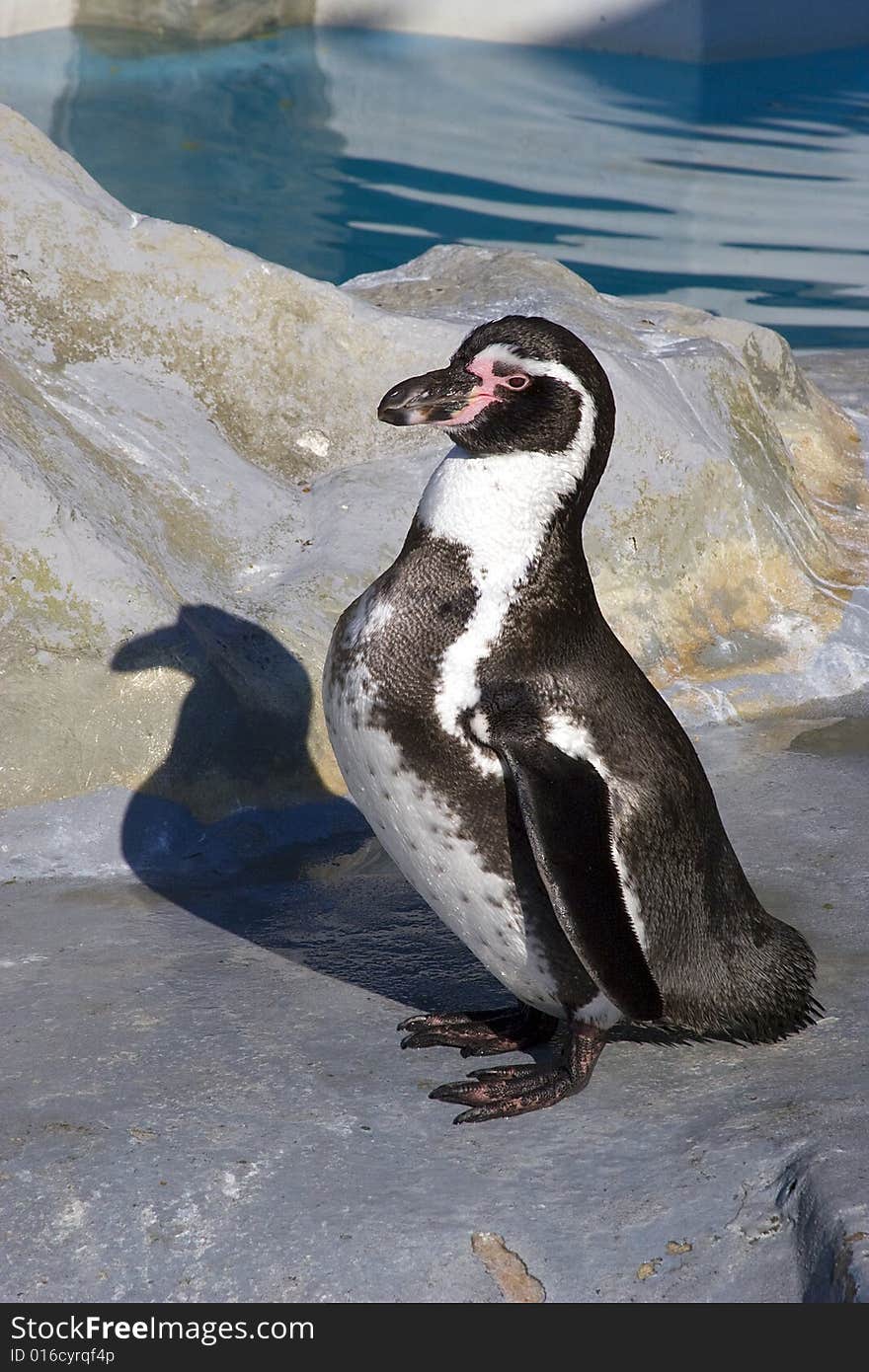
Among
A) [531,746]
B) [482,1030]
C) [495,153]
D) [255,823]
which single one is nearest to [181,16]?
[495,153]

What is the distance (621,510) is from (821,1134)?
240cm

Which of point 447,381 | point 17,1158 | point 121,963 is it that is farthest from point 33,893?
point 447,381

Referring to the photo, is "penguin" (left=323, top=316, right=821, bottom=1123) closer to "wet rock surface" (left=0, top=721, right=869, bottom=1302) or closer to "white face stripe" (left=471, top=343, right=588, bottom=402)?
"white face stripe" (left=471, top=343, right=588, bottom=402)

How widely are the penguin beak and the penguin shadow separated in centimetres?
114

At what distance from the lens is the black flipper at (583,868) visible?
237cm

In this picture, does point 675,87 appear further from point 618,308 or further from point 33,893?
point 33,893

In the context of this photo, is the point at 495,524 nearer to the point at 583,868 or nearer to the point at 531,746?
the point at 531,746

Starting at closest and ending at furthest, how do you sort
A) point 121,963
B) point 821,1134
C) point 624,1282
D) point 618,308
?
1. point 624,1282
2. point 821,1134
3. point 121,963
4. point 618,308

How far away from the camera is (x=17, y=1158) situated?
240cm

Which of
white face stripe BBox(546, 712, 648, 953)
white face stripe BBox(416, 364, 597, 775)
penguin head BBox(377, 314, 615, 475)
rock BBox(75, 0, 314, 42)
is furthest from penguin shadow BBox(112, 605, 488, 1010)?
rock BBox(75, 0, 314, 42)

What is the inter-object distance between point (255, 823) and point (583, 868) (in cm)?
145

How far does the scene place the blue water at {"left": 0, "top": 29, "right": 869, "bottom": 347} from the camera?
1038 cm

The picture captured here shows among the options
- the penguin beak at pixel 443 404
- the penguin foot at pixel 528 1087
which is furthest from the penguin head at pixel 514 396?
the penguin foot at pixel 528 1087

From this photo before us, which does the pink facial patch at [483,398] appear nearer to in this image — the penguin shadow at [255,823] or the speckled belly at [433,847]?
the speckled belly at [433,847]
